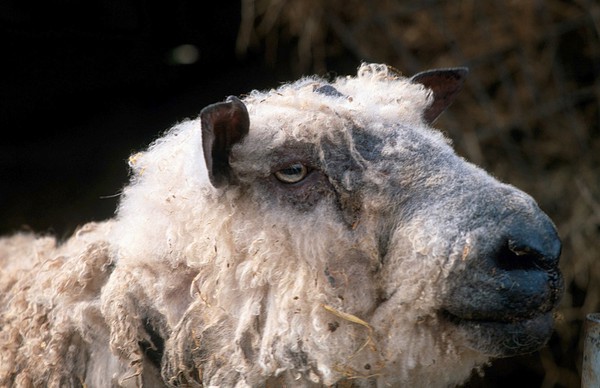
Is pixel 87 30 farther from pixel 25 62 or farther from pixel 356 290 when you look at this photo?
pixel 356 290

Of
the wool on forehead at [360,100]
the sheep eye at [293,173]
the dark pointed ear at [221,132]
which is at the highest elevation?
the wool on forehead at [360,100]

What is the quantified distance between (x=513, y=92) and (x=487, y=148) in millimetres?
468

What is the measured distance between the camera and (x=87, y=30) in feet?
17.7

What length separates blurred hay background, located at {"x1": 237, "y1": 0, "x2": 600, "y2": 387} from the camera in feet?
16.4

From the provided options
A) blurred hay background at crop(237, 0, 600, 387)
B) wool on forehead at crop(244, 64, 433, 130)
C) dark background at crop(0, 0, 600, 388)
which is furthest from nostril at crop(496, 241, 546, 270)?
blurred hay background at crop(237, 0, 600, 387)

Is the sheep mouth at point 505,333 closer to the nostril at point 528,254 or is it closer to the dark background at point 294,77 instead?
the nostril at point 528,254

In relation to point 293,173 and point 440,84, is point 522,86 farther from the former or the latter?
point 293,173

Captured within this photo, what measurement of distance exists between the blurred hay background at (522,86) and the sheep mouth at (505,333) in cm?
322

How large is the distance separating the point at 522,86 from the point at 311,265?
3893 millimetres

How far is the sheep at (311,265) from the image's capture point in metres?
1.87

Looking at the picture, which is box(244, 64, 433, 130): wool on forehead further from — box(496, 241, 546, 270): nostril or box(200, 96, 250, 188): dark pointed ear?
box(496, 241, 546, 270): nostril

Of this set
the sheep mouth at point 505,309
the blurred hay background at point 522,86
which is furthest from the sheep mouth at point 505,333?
the blurred hay background at point 522,86

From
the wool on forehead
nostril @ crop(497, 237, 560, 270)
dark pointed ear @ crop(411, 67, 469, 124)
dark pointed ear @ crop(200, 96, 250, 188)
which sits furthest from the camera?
dark pointed ear @ crop(411, 67, 469, 124)

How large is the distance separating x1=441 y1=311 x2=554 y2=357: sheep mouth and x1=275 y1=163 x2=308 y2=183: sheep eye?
60cm
